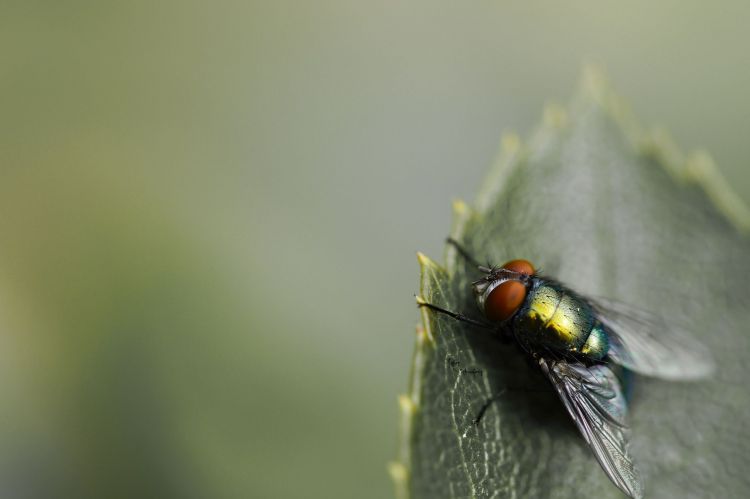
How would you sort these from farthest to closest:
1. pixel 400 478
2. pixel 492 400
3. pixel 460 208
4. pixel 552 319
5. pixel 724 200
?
pixel 724 200, pixel 552 319, pixel 460 208, pixel 492 400, pixel 400 478

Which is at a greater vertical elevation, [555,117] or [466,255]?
[555,117]

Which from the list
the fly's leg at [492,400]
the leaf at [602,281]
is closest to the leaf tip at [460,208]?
the leaf at [602,281]

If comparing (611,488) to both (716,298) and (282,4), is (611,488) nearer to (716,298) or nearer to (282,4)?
(716,298)

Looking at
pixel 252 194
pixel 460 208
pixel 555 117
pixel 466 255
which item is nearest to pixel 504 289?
pixel 466 255

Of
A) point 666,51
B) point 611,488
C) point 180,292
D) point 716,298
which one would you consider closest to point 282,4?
point 180,292

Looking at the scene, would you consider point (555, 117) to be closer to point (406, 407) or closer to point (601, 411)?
point (601, 411)

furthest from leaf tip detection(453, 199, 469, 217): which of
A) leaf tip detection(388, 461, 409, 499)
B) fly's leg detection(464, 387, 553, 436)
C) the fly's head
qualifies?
leaf tip detection(388, 461, 409, 499)
